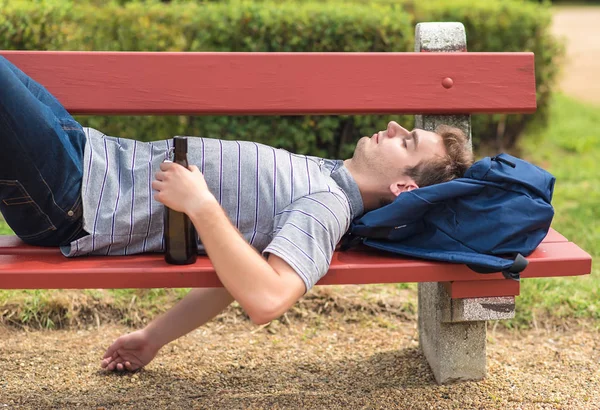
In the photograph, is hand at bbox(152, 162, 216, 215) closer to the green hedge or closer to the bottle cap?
the bottle cap

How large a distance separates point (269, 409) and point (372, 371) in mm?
516

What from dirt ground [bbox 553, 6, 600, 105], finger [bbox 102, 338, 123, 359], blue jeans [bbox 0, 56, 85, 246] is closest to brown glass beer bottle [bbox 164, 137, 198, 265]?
blue jeans [bbox 0, 56, 85, 246]

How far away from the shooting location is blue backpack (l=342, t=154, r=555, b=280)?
2.39 meters

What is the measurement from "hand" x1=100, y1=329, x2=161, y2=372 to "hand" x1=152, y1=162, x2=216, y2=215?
0.78 metres

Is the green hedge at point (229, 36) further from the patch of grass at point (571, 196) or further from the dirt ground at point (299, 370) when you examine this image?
the dirt ground at point (299, 370)

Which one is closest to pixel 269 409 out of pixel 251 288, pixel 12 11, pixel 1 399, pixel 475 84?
pixel 251 288

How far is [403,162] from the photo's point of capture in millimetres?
2643

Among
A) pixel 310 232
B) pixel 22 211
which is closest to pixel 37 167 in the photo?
pixel 22 211

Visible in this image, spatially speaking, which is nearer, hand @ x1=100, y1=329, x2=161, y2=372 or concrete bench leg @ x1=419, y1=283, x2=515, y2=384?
concrete bench leg @ x1=419, y1=283, x2=515, y2=384

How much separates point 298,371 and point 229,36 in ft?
8.45

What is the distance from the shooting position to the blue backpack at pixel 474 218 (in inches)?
94.0

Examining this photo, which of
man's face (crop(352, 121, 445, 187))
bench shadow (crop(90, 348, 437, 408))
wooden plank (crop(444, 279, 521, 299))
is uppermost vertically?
man's face (crop(352, 121, 445, 187))

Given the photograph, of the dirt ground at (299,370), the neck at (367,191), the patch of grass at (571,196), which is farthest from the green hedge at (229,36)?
the neck at (367,191)

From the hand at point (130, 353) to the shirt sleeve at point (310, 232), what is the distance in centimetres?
75
